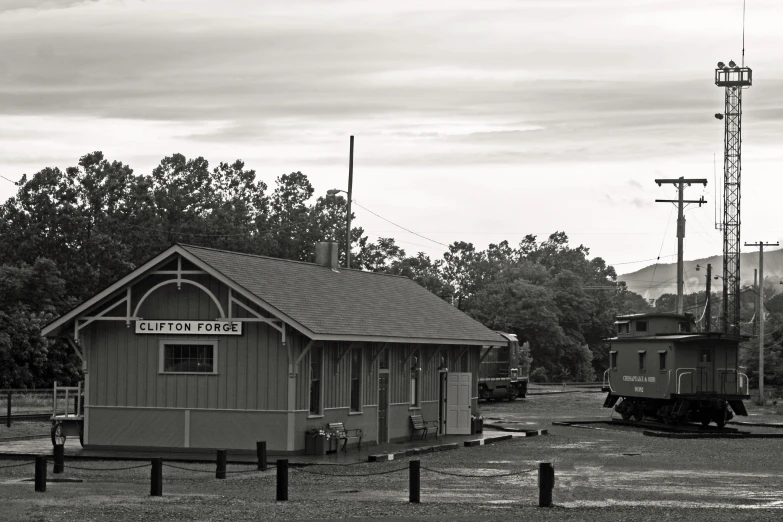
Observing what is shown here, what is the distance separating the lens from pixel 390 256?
98.6m

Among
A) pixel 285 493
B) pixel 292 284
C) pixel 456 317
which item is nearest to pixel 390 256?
pixel 456 317

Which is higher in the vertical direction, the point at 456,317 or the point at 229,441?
the point at 456,317

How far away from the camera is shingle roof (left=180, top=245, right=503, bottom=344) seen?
95.0 feet

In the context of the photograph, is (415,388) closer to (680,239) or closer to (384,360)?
(384,360)

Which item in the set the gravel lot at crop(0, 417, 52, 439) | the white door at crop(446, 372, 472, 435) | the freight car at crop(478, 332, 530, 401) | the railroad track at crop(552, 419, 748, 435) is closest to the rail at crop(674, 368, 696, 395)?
the railroad track at crop(552, 419, 748, 435)

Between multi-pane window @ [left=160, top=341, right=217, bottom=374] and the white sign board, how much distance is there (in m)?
0.32

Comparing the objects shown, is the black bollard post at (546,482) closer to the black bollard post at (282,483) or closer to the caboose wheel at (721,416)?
the black bollard post at (282,483)

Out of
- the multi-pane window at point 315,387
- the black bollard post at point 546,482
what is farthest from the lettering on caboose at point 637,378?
the black bollard post at point 546,482

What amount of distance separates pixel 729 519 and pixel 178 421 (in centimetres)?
1509

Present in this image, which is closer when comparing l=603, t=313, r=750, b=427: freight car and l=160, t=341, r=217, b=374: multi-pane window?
l=160, t=341, r=217, b=374: multi-pane window

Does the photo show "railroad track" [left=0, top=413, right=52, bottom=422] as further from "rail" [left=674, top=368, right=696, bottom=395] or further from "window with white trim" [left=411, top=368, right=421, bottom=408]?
"rail" [left=674, top=368, right=696, bottom=395]

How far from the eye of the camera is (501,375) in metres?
63.3

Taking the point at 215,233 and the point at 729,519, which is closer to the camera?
the point at 729,519

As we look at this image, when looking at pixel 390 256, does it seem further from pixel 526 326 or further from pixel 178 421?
pixel 178 421
